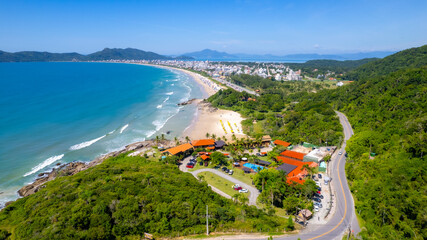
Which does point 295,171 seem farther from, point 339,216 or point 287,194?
point 339,216

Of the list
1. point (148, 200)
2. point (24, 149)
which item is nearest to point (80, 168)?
point (24, 149)

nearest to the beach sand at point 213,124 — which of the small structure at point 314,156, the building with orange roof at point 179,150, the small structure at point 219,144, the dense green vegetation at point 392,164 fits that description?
the small structure at point 219,144

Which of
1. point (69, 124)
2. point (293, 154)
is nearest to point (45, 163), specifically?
point (69, 124)

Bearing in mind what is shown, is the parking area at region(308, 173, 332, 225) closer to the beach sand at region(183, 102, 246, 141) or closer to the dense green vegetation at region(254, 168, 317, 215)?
the dense green vegetation at region(254, 168, 317, 215)

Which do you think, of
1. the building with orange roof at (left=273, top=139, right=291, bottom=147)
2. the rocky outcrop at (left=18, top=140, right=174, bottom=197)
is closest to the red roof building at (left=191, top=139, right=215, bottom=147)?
the rocky outcrop at (left=18, top=140, right=174, bottom=197)

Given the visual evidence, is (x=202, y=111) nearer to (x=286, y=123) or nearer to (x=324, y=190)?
(x=286, y=123)
